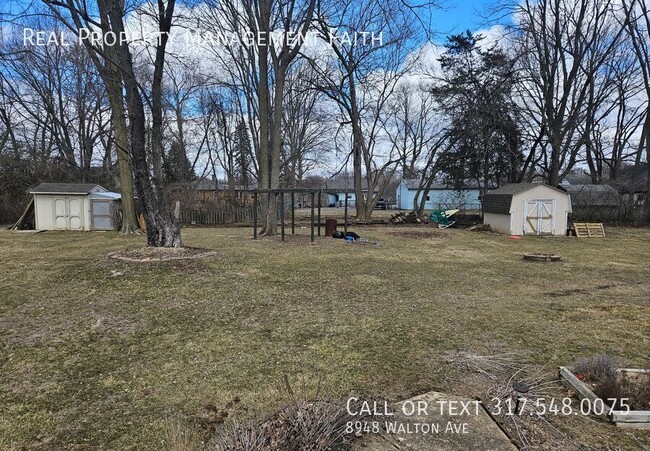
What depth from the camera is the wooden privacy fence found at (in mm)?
20328

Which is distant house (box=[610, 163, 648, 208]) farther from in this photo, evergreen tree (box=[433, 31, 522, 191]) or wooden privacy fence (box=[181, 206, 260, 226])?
wooden privacy fence (box=[181, 206, 260, 226])

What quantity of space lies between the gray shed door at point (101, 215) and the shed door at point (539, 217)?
18.1 metres

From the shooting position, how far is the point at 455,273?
25.6ft

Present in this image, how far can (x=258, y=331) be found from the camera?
429 cm

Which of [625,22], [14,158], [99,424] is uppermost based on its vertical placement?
[625,22]

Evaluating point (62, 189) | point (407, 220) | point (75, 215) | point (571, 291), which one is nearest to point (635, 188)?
point (407, 220)

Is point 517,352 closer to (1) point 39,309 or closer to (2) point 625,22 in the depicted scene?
(1) point 39,309

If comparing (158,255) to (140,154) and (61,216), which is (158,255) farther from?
(61,216)

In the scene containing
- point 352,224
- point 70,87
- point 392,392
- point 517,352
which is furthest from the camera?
point 70,87

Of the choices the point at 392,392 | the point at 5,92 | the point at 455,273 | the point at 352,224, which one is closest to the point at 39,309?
the point at 392,392

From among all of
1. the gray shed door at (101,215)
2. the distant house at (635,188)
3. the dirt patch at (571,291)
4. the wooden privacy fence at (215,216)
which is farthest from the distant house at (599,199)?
the gray shed door at (101,215)

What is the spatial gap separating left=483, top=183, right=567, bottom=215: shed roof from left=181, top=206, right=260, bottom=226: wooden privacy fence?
1267 cm

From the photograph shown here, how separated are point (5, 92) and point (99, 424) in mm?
27074

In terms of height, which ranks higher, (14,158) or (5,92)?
(5,92)
